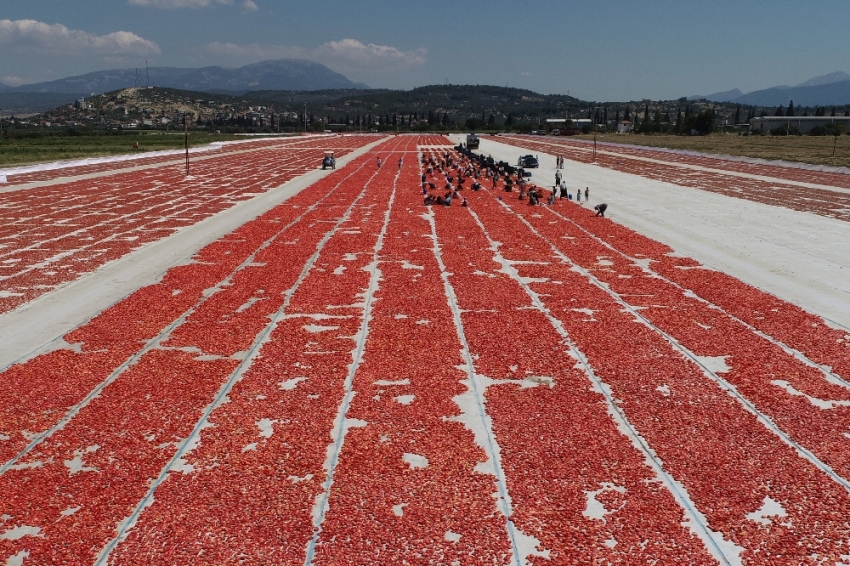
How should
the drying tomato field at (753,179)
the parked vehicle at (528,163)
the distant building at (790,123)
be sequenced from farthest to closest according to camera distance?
1. the distant building at (790,123)
2. the parked vehicle at (528,163)
3. the drying tomato field at (753,179)

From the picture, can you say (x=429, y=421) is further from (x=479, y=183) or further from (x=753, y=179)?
(x=753, y=179)

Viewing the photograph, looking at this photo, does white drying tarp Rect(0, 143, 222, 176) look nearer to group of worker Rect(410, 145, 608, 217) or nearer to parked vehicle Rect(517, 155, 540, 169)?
group of worker Rect(410, 145, 608, 217)

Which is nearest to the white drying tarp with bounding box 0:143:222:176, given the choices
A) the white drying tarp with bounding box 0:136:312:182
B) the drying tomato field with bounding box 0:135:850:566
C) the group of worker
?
the white drying tarp with bounding box 0:136:312:182

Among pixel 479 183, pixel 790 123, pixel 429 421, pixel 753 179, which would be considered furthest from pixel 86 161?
pixel 790 123

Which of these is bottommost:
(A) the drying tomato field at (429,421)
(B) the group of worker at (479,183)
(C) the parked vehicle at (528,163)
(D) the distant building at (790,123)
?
(A) the drying tomato field at (429,421)

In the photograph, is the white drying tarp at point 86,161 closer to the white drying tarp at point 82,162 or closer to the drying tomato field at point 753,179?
the white drying tarp at point 82,162

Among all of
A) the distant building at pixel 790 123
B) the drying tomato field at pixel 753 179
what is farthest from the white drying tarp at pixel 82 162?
the distant building at pixel 790 123

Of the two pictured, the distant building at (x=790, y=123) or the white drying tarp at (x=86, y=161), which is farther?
the distant building at (x=790, y=123)

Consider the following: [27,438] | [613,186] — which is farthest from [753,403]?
[613,186]

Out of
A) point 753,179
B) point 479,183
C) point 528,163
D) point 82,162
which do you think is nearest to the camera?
point 479,183
